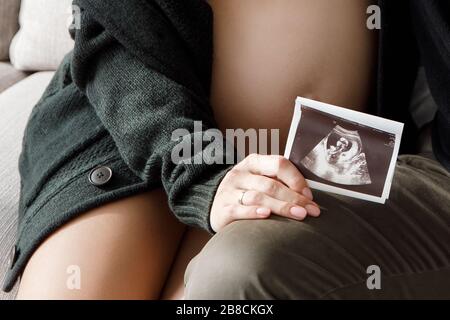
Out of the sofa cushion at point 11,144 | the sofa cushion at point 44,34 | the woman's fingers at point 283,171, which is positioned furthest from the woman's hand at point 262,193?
the sofa cushion at point 44,34

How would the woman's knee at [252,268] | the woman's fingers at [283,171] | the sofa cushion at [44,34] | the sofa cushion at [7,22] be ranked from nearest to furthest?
the woman's knee at [252,268] < the woman's fingers at [283,171] < the sofa cushion at [44,34] < the sofa cushion at [7,22]

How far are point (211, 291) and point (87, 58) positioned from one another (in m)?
0.49

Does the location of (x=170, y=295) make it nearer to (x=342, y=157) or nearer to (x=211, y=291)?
(x=211, y=291)

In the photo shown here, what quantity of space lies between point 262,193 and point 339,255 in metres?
0.13

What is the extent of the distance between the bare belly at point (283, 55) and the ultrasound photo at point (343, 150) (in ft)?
0.56

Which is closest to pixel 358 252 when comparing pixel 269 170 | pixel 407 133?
pixel 269 170

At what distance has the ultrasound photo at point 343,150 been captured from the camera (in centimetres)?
76

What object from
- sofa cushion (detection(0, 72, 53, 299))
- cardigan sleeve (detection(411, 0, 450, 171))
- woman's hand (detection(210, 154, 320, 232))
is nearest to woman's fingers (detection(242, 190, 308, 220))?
woman's hand (detection(210, 154, 320, 232))

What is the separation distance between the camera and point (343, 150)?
2.50ft

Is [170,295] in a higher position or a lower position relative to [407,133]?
lower

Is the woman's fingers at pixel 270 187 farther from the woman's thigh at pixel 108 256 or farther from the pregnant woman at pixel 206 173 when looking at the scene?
the woman's thigh at pixel 108 256

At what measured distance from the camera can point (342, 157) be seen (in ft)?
2.51

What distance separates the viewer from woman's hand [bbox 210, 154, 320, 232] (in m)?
0.71

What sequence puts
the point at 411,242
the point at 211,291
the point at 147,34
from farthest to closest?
the point at 147,34 → the point at 411,242 → the point at 211,291
